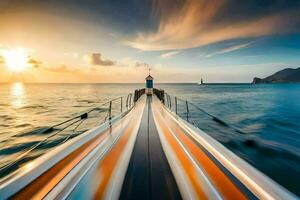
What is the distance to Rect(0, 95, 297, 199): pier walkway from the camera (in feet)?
8.61

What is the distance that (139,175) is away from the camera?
3.34 m

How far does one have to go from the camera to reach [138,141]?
553 cm

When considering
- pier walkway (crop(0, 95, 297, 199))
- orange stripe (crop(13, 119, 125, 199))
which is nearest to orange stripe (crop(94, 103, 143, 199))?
pier walkway (crop(0, 95, 297, 199))

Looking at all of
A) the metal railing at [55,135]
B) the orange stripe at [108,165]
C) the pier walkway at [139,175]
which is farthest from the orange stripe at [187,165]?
the metal railing at [55,135]

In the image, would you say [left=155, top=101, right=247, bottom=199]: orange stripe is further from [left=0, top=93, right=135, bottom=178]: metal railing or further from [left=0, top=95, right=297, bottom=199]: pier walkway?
[left=0, top=93, right=135, bottom=178]: metal railing

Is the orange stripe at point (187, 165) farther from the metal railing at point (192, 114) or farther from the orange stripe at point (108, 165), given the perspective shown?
the metal railing at point (192, 114)

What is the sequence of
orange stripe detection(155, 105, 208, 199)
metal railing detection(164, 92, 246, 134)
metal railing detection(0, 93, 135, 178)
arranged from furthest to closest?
metal railing detection(164, 92, 246, 134)
metal railing detection(0, 93, 135, 178)
orange stripe detection(155, 105, 208, 199)

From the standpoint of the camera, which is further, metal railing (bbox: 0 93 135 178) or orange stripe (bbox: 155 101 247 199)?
metal railing (bbox: 0 93 135 178)

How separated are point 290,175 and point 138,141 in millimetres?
6660

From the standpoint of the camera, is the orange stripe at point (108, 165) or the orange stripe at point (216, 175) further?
the orange stripe at point (108, 165)

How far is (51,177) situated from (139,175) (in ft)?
4.87

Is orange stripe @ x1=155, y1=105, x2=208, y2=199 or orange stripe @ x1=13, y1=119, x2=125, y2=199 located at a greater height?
orange stripe @ x1=13, y1=119, x2=125, y2=199

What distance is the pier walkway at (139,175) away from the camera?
2.62 meters

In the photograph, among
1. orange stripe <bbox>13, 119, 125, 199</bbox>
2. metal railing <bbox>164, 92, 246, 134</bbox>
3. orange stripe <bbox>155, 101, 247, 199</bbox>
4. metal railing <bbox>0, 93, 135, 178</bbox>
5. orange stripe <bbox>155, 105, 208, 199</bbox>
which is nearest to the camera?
orange stripe <bbox>13, 119, 125, 199</bbox>
